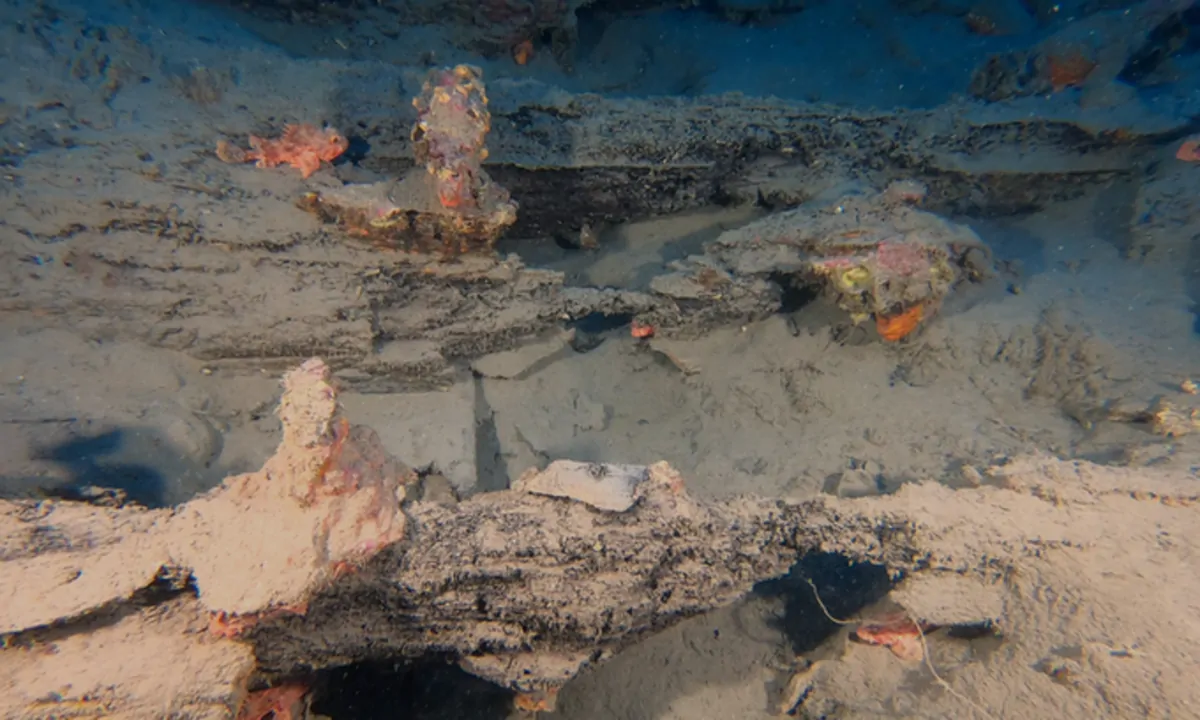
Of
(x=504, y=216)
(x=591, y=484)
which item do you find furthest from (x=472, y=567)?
(x=504, y=216)

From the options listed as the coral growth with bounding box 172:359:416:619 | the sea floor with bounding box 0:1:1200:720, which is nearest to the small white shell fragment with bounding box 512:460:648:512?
the coral growth with bounding box 172:359:416:619

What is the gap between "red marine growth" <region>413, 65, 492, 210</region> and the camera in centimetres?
353

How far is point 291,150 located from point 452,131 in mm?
1529

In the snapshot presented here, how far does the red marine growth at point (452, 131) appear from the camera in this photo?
139 inches

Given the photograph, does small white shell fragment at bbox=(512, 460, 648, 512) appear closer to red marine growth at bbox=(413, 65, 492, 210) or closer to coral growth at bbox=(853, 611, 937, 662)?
coral growth at bbox=(853, 611, 937, 662)

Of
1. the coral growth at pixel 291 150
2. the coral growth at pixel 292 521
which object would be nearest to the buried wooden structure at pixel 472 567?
the coral growth at pixel 292 521

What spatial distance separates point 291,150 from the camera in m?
Result: 4.13

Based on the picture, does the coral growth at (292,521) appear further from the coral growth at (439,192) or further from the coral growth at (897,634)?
the coral growth at (897,634)

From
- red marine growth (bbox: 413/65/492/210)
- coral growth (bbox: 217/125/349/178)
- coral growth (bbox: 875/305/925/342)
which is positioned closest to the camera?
red marine growth (bbox: 413/65/492/210)

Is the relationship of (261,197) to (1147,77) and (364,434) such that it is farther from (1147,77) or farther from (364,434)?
(1147,77)

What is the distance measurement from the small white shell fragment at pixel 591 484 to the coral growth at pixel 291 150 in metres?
3.29

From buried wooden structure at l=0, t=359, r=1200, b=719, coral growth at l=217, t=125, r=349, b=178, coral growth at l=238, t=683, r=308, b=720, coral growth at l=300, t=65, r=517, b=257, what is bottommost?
coral growth at l=238, t=683, r=308, b=720

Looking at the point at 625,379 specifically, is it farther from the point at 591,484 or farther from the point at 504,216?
the point at 591,484

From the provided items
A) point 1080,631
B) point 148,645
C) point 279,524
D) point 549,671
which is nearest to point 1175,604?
point 1080,631
